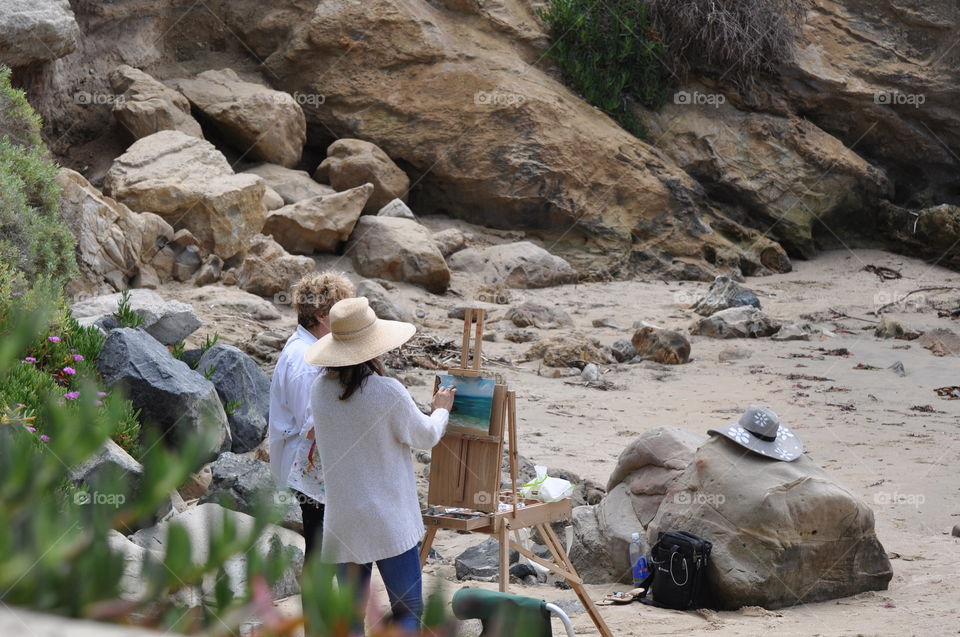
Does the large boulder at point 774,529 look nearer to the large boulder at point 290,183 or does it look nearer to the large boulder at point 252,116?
the large boulder at point 290,183

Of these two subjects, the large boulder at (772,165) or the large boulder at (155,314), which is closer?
the large boulder at (155,314)

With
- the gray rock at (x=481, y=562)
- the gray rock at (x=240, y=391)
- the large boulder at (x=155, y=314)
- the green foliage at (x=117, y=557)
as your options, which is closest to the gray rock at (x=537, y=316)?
the large boulder at (x=155, y=314)

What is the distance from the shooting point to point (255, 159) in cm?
1435

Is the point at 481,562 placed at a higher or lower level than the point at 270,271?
higher

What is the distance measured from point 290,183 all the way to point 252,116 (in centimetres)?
117

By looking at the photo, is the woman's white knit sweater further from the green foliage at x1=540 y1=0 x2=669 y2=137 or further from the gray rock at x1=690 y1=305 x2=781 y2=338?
the green foliage at x1=540 y1=0 x2=669 y2=137

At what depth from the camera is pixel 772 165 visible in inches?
662

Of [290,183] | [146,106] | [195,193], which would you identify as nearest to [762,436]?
[195,193]

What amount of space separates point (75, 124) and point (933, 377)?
1129 cm

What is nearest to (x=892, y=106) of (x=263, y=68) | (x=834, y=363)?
(x=834, y=363)

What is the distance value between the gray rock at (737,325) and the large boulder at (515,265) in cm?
254

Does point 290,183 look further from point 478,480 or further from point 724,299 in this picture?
point 478,480

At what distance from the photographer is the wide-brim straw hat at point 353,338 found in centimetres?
349

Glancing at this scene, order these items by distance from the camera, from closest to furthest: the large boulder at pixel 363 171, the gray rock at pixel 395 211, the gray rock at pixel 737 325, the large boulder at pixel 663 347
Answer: the large boulder at pixel 663 347 → the gray rock at pixel 737 325 → the gray rock at pixel 395 211 → the large boulder at pixel 363 171
